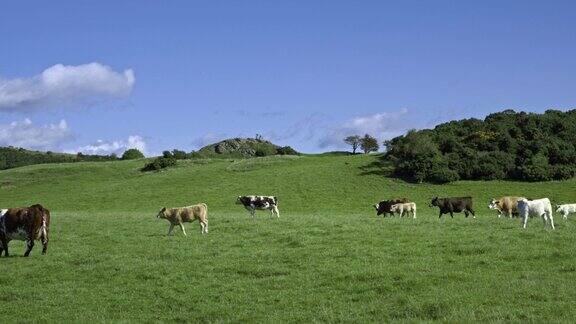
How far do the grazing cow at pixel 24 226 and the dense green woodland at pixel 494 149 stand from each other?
42090 mm

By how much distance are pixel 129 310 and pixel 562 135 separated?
55.7 m

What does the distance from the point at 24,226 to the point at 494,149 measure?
48830 mm

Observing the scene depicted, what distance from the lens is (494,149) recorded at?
2402 inches

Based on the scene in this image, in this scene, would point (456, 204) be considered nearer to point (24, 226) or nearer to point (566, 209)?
point (566, 209)

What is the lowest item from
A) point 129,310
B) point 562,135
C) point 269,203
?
point 129,310

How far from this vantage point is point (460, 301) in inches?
525

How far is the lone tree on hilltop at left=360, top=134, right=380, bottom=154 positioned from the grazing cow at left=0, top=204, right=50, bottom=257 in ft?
272

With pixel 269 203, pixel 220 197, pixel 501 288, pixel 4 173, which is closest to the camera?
pixel 501 288

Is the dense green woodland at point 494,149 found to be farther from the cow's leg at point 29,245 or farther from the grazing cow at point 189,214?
the cow's leg at point 29,245

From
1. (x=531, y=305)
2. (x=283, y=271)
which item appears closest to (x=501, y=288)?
(x=531, y=305)

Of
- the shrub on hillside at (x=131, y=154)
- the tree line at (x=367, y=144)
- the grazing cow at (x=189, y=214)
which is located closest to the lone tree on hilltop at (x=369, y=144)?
the tree line at (x=367, y=144)

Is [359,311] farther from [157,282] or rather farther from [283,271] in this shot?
[157,282]

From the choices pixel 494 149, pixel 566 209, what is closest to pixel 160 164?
pixel 494 149

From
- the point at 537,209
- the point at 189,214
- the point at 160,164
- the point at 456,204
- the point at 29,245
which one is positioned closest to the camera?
the point at 29,245
